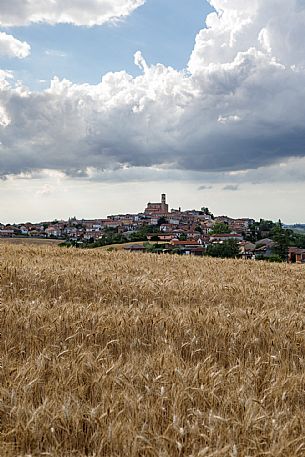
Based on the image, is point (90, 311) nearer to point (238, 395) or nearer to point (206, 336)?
point (206, 336)

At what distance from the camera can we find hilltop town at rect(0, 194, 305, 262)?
4850 cm

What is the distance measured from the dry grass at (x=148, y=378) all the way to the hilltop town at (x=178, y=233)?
3572 centimetres

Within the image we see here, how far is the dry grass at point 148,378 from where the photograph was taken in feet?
8.86

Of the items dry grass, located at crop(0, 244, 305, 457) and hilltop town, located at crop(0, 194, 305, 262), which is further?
hilltop town, located at crop(0, 194, 305, 262)

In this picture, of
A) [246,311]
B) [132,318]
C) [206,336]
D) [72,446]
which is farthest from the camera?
[246,311]

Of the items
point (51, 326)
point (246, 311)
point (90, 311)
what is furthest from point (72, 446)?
point (246, 311)

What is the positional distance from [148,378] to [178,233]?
72.7m

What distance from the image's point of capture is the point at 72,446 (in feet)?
9.04

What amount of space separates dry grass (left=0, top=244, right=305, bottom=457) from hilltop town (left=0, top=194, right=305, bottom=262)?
117 ft

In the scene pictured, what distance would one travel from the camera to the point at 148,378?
11.4 feet

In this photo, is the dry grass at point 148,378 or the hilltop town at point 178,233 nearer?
the dry grass at point 148,378

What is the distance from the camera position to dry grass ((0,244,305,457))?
8.86 feet

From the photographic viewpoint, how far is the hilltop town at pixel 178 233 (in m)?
48.5

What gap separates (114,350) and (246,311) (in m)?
2.21
